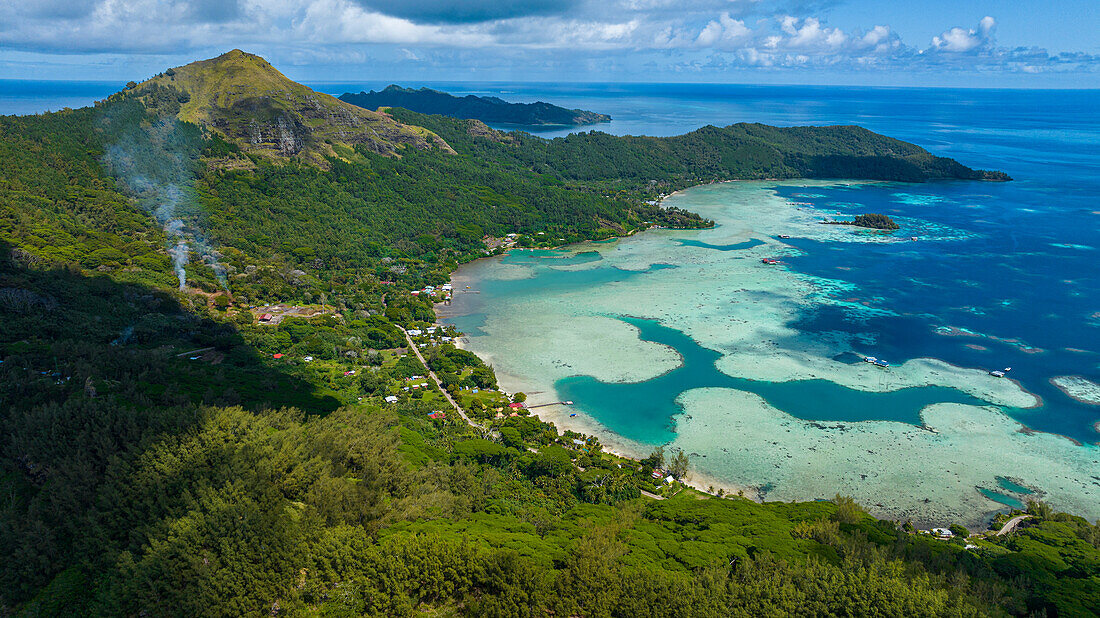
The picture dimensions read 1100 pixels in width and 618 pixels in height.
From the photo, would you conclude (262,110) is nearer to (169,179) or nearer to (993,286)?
(169,179)

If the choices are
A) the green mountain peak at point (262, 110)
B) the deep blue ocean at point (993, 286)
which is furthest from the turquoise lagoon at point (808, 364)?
the green mountain peak at point (262, 110)

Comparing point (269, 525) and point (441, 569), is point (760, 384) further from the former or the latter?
point (269, 525)

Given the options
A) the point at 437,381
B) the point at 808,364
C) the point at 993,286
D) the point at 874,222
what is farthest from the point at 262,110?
the point at 993,286

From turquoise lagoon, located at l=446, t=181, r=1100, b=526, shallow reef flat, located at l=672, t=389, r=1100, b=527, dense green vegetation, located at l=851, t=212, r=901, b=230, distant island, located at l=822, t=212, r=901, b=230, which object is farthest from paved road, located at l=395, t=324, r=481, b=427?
dense green vegetation, located at l=851, t=212, r=901, b=230

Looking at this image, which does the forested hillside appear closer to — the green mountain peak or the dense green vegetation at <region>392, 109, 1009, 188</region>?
the green mountain peak

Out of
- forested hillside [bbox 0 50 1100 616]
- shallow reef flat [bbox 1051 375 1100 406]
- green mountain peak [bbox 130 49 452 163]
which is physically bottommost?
shallow reef flat [bbox 1051 375 1100 406]

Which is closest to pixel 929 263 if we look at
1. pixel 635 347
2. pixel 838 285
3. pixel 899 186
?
pixel 838 285
